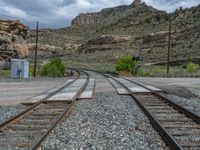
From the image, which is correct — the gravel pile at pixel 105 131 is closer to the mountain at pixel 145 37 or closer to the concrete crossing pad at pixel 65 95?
the concrete crossing pad at pixel 65 95

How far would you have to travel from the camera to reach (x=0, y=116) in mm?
13570

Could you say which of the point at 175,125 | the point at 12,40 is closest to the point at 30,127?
the point at 175,125

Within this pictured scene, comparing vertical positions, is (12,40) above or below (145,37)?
below

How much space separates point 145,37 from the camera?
143 metres

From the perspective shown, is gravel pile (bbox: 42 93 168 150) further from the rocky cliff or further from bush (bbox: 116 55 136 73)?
bush (bbox: 116 55 136 73)

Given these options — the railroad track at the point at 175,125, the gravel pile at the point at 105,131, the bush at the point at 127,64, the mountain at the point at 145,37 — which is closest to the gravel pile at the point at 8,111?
the gravel pile at the point at 105,131

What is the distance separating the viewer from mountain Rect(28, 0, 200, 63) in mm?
114375

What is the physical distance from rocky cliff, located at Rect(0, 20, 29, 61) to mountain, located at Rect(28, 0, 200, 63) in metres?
39.2

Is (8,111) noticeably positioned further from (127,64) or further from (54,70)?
(127,64)

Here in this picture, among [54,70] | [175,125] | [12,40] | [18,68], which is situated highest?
[12,40]

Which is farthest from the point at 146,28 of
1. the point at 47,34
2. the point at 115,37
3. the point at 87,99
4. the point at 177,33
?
the point at 87,99

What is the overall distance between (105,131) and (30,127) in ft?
6.40

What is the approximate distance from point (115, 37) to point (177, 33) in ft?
109

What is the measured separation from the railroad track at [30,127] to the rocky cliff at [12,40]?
55519 millimetres
